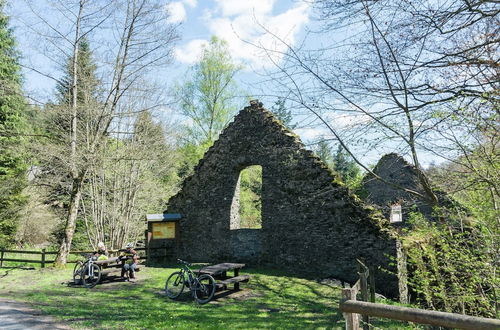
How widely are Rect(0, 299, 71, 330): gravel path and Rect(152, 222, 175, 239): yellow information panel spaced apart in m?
6.33

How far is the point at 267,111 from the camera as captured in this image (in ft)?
42.2

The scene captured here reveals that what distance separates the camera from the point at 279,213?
39.5 ft

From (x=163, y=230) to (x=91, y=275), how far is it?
4.19 m

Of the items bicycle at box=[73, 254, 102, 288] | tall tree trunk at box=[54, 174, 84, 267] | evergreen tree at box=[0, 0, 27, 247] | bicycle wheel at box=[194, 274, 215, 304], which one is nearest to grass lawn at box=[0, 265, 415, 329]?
bicycle wheel at box=[194, 274, 215, 304]

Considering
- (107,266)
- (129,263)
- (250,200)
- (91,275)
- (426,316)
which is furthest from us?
(250,200)

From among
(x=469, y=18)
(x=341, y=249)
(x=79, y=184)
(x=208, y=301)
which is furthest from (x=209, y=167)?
(x=469, y=18)

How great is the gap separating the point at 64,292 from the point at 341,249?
7.27 metres

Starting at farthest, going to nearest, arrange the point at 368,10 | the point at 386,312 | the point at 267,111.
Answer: the point at 267,111
the point at 368,10
the point at 386,312

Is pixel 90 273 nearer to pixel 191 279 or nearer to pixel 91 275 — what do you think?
pixel 91 275

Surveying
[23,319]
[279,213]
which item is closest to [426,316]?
[23,319]

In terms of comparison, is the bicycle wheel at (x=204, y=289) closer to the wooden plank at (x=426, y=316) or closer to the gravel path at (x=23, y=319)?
the gravel path at (x=23, y=319)

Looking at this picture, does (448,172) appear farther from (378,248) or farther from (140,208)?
(140,208)

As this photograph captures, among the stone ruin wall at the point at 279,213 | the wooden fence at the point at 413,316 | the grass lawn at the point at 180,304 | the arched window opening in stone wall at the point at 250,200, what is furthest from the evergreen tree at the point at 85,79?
the wooden fence at the point at 413,316

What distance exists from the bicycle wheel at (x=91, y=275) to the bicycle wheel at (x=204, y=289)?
3189 millimetres
